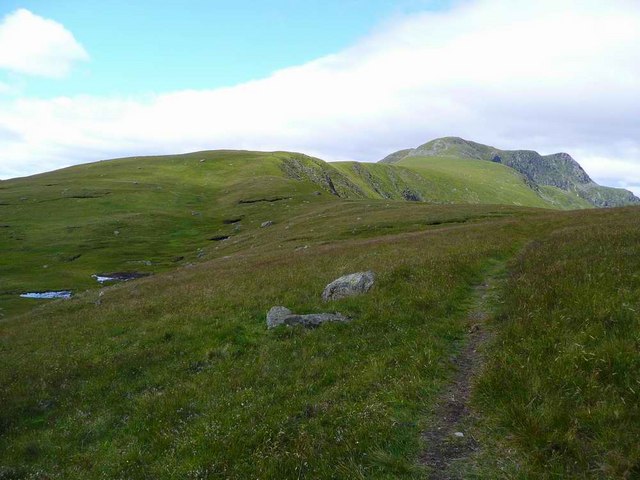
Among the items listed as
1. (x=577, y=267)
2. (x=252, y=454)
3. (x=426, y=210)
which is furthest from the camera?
(x=426, y=210)

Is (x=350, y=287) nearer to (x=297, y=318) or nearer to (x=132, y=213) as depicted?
(x=297, y=318)

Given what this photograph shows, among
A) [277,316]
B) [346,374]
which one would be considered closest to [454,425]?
[346,374]

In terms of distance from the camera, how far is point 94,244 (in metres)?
80.3

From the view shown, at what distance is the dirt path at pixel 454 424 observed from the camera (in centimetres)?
731

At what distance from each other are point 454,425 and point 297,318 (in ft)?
29.3

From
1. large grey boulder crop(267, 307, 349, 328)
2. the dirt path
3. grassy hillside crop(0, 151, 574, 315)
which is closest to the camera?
the dirt path

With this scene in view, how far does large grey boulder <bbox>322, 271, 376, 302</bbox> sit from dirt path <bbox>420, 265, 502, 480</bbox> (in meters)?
6.76

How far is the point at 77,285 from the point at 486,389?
6239 cm

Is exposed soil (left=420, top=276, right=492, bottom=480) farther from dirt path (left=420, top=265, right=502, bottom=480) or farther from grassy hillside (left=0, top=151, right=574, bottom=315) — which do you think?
grassy hillside (left=0, top=151, right=574, bottom=315)

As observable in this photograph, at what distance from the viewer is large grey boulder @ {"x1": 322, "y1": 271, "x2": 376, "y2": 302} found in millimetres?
19203

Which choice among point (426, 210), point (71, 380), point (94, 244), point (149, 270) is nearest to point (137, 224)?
point (94, 244)

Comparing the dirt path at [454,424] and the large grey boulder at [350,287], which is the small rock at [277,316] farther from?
the dirt path at [454,424]

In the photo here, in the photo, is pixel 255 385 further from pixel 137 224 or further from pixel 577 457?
pixel 137 224

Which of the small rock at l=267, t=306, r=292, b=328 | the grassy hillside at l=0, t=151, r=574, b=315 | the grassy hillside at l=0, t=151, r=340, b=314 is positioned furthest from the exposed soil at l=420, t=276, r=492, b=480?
the grassy hillside at l=0, t=151, r=340, b=314
